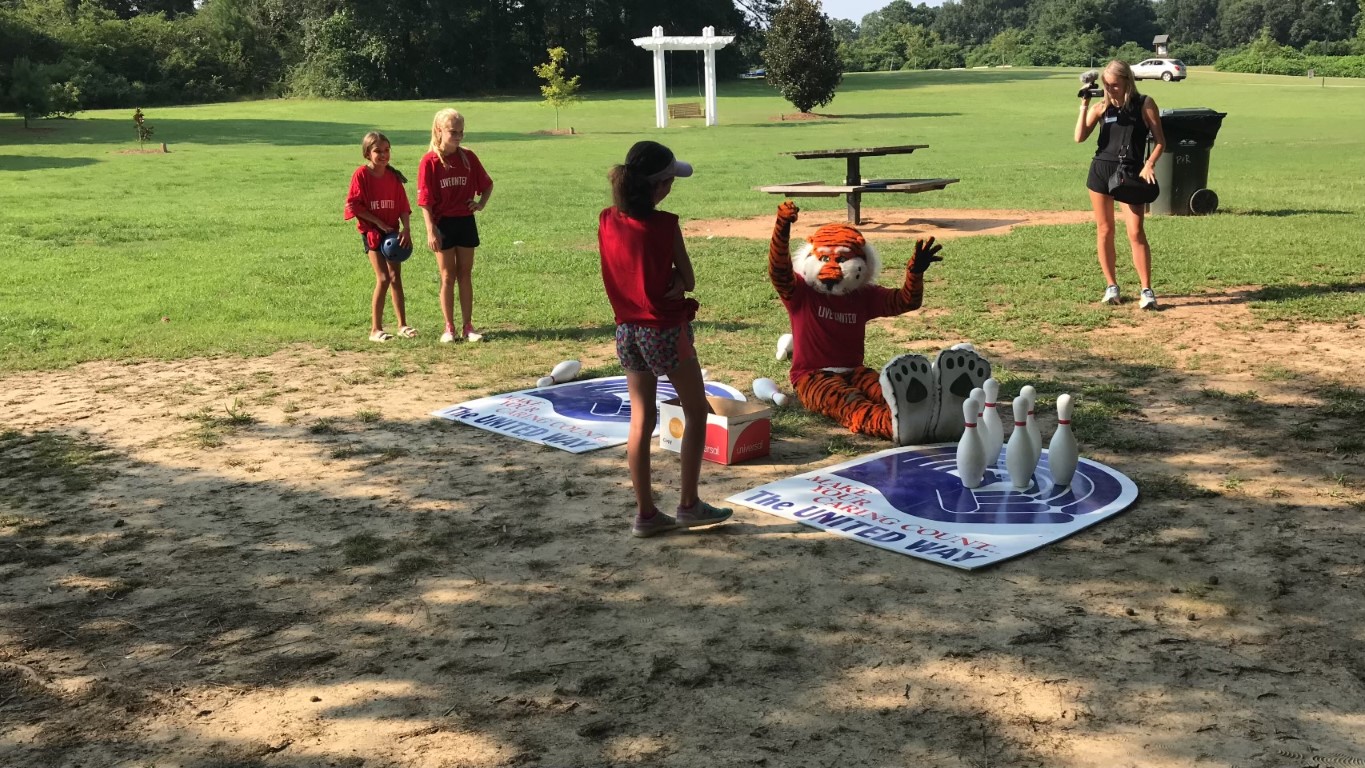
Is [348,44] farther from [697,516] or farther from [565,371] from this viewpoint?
[697,516]

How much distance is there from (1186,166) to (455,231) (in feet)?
33.4

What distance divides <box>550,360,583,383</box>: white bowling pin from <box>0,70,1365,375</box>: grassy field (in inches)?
37.1

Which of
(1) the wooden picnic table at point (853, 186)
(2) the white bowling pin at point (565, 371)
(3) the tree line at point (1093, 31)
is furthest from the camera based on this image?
(3) the tree line at point (1093, 31)

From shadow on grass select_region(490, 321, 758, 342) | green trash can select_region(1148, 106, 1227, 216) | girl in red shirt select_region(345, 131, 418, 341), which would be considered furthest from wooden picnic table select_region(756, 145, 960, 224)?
girl in red shirt select_region(345, 131, 418, 341)

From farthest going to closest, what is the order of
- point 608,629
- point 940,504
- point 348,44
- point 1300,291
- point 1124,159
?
point 348,44, point 1300,291, point 1124,159, point 940,504, point 608,629

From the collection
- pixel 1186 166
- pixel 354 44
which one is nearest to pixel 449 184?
pixel 1186 166

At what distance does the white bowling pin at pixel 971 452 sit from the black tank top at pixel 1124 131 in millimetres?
4824

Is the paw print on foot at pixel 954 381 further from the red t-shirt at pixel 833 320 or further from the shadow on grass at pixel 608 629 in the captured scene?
the shadow on grass at pixel 608 629

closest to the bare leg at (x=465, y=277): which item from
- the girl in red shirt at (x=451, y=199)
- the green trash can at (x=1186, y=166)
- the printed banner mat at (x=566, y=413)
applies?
the girl in red shirt at (x=451, y=199)

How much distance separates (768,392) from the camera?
671 centimetres

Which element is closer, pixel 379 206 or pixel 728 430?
pixel 728 430

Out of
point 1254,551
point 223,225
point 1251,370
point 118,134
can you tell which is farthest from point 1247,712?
point 118,134

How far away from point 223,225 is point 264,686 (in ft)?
46.2

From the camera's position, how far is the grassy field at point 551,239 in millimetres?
9273
